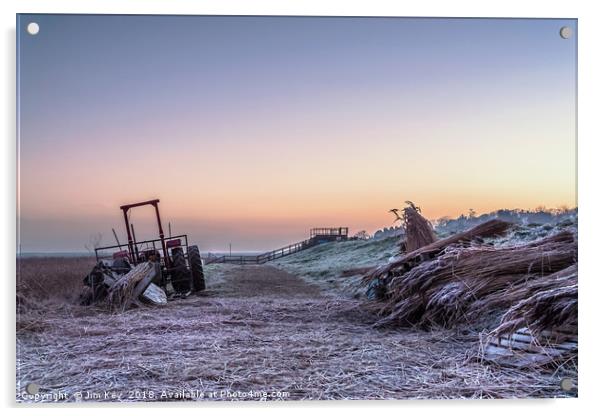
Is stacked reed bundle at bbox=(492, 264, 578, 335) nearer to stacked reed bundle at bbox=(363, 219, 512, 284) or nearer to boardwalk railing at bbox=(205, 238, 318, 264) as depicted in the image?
stacked reed bundle at bbox=(363, 219, 512, 284)

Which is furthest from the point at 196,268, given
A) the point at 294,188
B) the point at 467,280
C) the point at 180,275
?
the point at 467,280

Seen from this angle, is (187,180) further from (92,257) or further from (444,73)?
(444,73)

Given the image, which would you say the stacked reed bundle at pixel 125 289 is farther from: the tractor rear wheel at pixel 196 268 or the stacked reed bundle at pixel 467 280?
the stacked reed bundle at pixel 467 280

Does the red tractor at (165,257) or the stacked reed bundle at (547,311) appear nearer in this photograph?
the stacked reed bundle at (547,311)

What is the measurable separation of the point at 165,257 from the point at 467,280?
2567mm

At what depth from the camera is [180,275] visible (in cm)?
586

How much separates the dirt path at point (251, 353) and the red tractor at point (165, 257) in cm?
18

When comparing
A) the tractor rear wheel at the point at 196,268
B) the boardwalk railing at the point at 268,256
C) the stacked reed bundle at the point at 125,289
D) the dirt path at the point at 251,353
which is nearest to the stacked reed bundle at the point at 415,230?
the dirt path at the point at 251,353

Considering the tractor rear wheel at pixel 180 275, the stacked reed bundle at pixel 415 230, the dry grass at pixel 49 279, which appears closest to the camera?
the dry grass at pixel 49 279

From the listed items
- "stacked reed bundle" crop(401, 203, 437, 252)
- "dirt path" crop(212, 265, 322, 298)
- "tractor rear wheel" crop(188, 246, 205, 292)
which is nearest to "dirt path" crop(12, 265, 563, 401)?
"dirt path" crop(212, 265, 322, 298)

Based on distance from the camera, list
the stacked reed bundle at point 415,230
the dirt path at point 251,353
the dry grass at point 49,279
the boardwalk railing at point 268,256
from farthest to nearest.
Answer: the boardwalk railing at point 268,256
the stacked reed bundle at point 415,230
the dry grass at point 49,279
the dirt path at point 251,353

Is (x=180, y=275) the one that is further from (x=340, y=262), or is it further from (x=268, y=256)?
(x=340, y=262)

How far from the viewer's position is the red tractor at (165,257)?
5.42 meters
